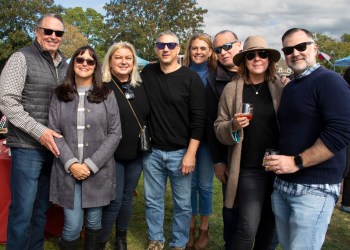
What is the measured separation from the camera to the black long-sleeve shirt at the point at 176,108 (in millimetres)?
3430

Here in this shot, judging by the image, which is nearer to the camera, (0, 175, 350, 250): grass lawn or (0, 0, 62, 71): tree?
(0, 175, 350, 250): grass lawn

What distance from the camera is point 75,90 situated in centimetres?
302

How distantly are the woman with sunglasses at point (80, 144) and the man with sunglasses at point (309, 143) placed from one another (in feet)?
4.82

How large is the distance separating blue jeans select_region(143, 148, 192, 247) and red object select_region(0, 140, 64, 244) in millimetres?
1125

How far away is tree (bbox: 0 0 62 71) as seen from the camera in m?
31.8

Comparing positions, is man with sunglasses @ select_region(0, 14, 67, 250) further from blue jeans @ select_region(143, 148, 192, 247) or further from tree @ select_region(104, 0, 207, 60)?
tree @ select_region(104, 0, 207, 60)

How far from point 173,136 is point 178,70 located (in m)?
0.69

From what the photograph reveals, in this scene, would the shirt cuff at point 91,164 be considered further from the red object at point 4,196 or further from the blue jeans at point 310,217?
the blue jeans at point 310,217

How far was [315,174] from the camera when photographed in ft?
7.65

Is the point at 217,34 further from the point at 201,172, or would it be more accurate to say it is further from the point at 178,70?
the point at 201,172

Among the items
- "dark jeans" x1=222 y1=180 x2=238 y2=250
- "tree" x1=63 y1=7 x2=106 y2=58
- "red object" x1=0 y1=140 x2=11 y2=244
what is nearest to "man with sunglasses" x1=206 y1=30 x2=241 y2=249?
"dark jeans" x1=222 y1=180 x2=238 y2=250

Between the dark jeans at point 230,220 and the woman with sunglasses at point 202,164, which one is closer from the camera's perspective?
the dark jeans at point 230,220

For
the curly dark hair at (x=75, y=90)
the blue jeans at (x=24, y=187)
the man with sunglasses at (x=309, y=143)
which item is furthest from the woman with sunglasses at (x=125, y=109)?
the man with sunglasses at (x=309, y=143)

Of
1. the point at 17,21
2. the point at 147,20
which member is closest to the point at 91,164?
the point at 17,21
